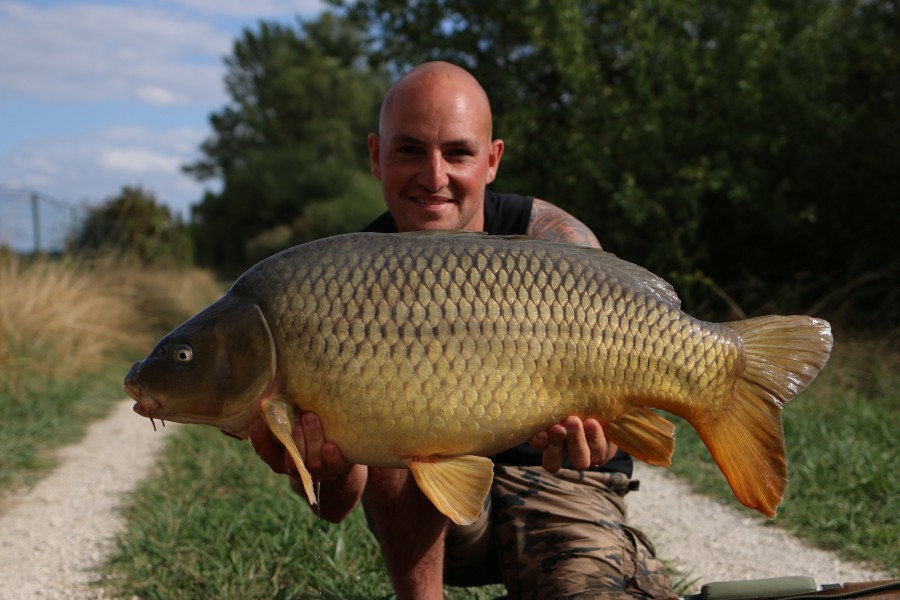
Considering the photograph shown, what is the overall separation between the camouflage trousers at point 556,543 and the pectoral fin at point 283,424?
71 cm

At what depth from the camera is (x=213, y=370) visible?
1.55 metres

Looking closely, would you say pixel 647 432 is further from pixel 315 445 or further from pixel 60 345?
pixel 60 345

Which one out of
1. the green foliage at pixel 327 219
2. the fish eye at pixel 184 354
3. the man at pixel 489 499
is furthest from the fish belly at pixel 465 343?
the green foliage at pixel 327 219

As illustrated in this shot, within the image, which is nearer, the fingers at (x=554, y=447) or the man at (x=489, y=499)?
the fingers at (x=554, y=447)

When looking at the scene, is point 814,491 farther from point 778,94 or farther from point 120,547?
point 778,94

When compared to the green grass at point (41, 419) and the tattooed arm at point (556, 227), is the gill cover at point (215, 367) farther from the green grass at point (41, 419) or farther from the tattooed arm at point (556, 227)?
the green grass at point (41, 419)

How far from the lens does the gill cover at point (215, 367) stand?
1.54m

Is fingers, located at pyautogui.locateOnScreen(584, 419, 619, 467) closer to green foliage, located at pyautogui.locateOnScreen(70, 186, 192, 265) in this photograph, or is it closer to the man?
the man

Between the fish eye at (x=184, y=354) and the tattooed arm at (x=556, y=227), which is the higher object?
the tattooed arm at (x=556, y=227)

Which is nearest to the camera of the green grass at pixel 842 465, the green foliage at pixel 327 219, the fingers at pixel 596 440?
the fingers at pixel 596 440

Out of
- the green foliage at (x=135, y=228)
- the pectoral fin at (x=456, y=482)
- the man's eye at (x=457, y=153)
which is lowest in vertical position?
the green foliage at (x=135, y=228)

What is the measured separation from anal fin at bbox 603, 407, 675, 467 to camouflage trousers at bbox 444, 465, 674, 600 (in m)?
0.43

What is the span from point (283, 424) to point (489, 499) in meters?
0.80

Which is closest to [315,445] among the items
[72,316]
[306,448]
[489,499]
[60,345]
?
[306,448]
